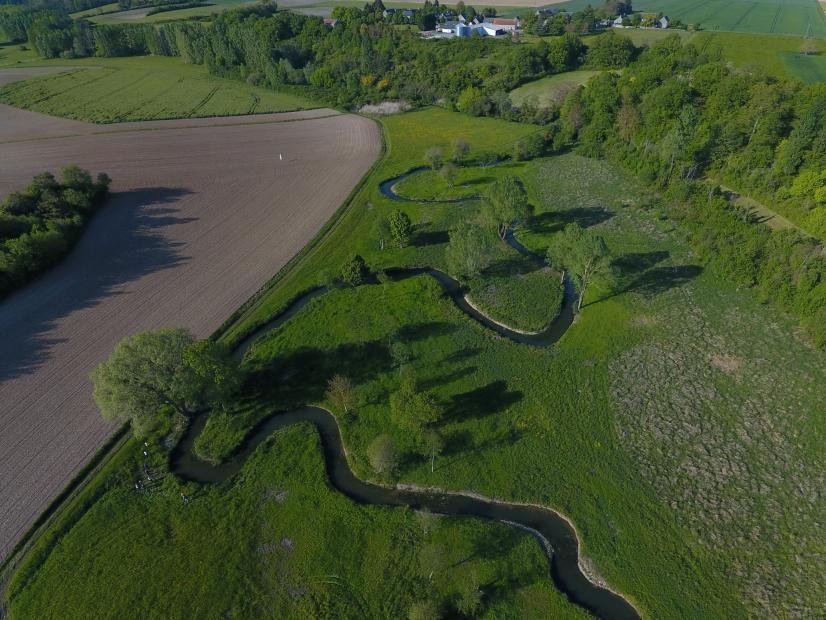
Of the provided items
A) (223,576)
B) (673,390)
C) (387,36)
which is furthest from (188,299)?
(387,36)

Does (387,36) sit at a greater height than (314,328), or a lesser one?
greater

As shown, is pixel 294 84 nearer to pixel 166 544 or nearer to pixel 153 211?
pixel 153 211

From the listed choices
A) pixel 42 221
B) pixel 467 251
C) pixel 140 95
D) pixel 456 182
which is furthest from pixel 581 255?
pixel 140 95

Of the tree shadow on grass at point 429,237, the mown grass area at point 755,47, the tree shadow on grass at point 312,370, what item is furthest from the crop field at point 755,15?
the tree shadow on grass at point 312,370

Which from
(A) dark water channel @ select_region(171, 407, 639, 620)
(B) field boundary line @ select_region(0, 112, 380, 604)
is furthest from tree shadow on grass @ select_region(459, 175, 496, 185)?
(A) dark water channel @ select_region(171, 407, 639, 620)

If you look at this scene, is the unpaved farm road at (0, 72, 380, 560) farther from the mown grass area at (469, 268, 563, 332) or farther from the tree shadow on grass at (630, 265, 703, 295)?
the tree shadow on grass at (630, 265, 703, 295)

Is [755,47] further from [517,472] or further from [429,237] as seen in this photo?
[517,472]
